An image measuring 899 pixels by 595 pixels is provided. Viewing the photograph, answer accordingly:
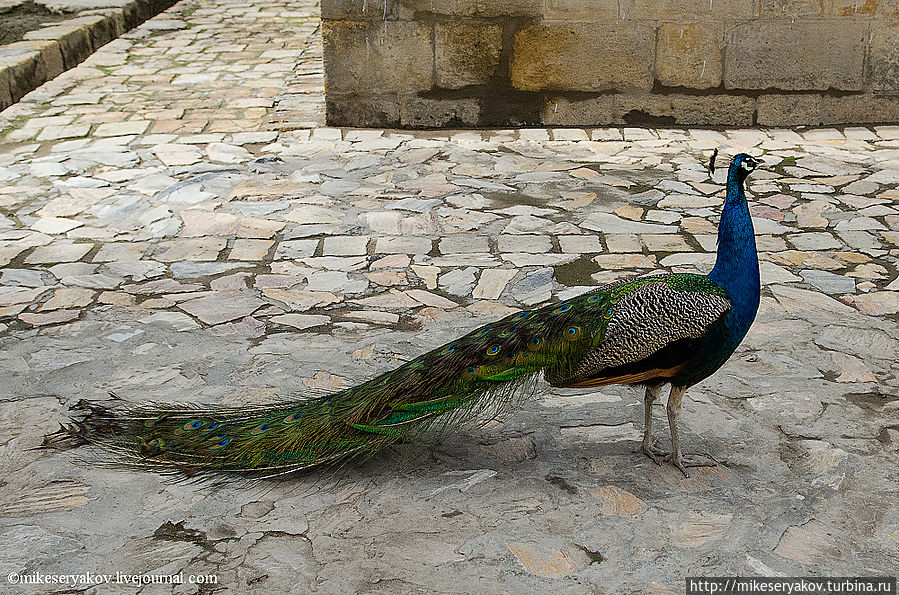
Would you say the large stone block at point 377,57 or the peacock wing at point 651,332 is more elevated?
the large stone block at point 377,57

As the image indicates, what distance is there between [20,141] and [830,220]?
6.34 meters

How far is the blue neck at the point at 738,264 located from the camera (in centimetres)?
303

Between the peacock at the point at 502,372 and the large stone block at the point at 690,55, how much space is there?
4.88m

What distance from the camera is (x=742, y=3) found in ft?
24.8

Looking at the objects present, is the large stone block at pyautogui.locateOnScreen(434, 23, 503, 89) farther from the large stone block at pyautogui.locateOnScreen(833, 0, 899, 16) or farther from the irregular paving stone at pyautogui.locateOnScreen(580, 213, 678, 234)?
the large stone block at pyautogui.locateOnScreen(833, 0, 899, 16)

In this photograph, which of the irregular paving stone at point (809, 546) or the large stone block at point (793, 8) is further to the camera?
the large stone block at point (793, 8)

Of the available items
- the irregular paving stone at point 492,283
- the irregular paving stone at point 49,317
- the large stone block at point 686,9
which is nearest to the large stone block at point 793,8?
the large stone block at point 686,9

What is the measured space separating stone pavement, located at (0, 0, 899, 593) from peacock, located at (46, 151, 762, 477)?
0.15 metres

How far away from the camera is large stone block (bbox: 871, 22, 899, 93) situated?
25.1ft

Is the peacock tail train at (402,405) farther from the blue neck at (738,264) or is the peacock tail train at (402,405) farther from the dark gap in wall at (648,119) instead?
the dark gap in wall at (648,119)

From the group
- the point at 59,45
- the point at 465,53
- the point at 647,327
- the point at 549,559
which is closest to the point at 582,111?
the point at 465,53

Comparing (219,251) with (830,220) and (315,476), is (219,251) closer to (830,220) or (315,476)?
(315,476)

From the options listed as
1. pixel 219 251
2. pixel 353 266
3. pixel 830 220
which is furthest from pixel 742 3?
pixel 219 251

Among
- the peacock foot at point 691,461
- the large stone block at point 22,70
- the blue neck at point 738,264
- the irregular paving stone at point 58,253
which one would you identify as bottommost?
the peacock foot at point 691,461
